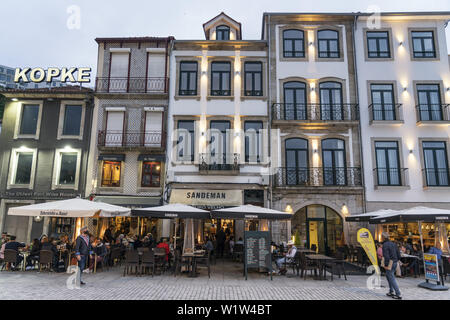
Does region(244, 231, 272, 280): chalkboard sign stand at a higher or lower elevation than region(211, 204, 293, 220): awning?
lower

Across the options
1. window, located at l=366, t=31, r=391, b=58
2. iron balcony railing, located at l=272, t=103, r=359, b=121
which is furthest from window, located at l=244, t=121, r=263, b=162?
window, located at l=366, t=31, r=391, b=58

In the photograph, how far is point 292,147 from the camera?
58.0ft

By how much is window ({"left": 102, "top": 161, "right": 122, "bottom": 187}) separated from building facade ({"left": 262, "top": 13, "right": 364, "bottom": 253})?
8961mm

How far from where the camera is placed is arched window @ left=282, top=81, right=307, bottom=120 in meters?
17.8

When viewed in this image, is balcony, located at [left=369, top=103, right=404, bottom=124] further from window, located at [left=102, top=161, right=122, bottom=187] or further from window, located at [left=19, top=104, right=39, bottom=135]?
window, located at [left=19, top=104, right=39, bottom=135]

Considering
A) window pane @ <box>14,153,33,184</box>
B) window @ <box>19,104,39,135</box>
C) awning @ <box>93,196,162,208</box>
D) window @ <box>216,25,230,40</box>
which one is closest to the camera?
awning @ <box>93,196,162,208</box>

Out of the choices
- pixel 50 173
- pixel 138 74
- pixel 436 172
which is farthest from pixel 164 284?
pixel 436 172

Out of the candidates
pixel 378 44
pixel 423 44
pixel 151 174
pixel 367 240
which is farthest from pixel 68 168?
pixel 423 44

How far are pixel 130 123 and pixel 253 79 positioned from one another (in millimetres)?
7835

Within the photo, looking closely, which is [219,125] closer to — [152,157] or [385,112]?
[152,157]

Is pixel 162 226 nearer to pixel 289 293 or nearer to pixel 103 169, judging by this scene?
pixel 103 169

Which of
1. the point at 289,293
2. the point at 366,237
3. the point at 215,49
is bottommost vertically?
the point at 289,293

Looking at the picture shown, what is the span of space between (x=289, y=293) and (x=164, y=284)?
392 centimetres
